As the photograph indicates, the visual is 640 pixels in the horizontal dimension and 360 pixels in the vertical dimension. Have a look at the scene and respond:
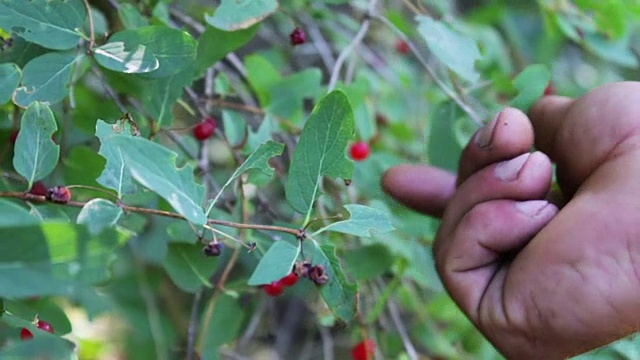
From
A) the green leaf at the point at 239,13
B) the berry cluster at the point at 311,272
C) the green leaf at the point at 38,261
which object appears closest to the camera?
the green leaf at the point at 38,261

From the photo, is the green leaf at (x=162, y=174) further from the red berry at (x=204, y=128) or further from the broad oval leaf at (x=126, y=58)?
the red berry at (x=204, y=128)

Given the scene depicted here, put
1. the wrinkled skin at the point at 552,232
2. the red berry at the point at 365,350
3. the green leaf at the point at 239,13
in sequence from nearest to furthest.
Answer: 1. the wrinkled skin at the point at 552,232
2. the green leaf at the point at 239,13
3. the red berry at the point at 365,350

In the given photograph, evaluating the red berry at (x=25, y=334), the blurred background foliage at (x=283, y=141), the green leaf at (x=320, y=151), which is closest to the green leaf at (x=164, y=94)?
the blurred background foliage at (x=283, y=141)

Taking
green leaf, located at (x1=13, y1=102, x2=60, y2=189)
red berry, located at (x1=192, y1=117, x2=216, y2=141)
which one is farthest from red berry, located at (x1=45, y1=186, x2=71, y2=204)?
red berry, located at (x1=192, y1=117, x2=216, y2=141)

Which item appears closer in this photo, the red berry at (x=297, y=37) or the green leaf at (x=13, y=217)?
the green leaf at (x=13, y=217)

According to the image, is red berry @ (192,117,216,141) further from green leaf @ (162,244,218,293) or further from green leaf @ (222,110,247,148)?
green leaf @ (162,244,218,293)

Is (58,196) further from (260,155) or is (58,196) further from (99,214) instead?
(260,155)
